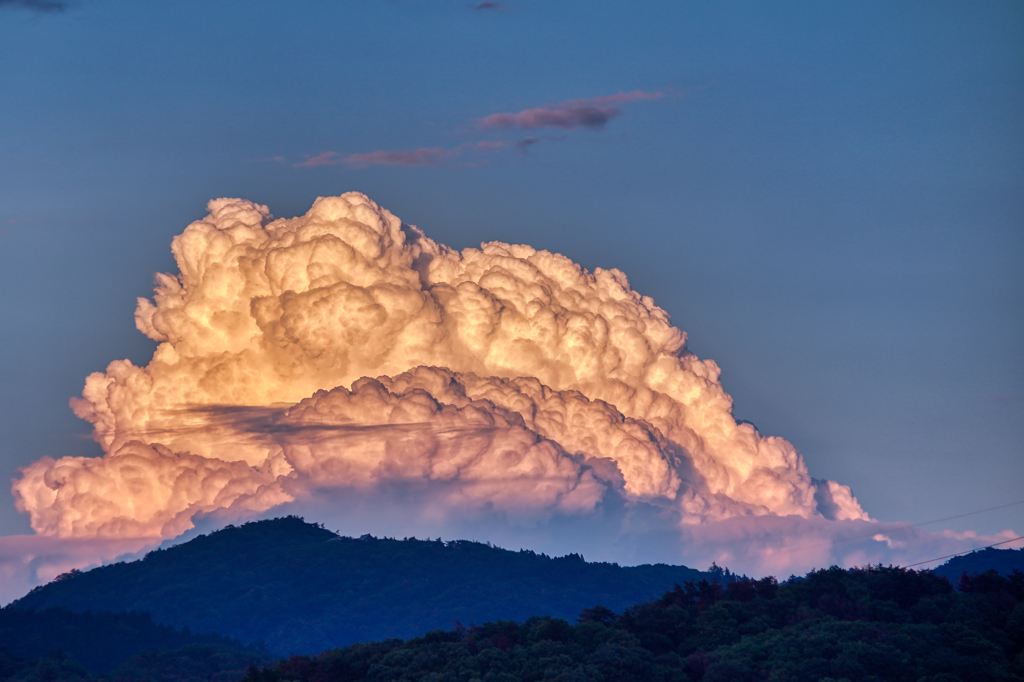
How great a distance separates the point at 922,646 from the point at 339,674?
32.9 m

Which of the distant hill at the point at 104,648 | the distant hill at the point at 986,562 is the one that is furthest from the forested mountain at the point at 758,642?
the distant hill at the point at 986,562

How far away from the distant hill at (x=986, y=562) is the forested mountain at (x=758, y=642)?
3543 inches

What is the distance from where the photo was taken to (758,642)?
243 ft

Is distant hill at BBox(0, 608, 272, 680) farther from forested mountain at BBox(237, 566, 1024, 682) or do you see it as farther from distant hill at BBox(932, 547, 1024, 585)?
distant hill at BBox(932, 547, 1024, 585)

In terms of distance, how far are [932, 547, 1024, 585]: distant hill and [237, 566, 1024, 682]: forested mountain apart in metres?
90.0

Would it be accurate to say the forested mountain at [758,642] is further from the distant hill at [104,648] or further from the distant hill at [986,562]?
the distant hill at [986,562]

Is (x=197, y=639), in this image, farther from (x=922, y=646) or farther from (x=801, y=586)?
(x=922, y=646)

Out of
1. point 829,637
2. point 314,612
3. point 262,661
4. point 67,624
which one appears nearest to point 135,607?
point 314,612

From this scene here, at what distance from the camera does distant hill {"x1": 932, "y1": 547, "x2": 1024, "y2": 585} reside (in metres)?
171

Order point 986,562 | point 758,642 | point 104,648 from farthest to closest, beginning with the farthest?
point 986,562, point 104,648, point 758,642

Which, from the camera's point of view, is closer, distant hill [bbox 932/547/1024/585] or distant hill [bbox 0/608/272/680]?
distant hill [bbox 0/608/272/680]

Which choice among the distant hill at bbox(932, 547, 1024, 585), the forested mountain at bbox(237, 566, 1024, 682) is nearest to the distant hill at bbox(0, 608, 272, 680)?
the forested mountain at bbox(237, 566, 1024, 682)

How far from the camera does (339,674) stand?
2960 inches

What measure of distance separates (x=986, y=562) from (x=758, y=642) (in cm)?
11215
